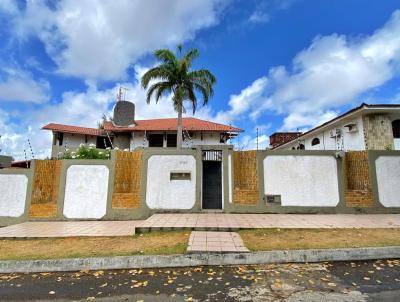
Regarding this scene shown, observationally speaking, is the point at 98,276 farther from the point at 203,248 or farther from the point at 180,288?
the point at 203,248

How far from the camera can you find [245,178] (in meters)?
10.6

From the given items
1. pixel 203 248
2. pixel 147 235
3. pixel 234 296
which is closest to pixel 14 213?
pixel 147 235

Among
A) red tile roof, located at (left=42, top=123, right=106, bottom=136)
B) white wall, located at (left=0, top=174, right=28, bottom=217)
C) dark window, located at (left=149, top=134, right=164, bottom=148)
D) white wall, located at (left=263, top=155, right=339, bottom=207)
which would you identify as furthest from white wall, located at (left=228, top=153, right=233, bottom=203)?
red tile roof, located at (left=42, top=123, right=106, bottom=136)

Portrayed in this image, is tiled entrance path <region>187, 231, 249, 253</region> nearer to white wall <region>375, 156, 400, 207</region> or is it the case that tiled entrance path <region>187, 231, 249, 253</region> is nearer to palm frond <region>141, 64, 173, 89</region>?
white wall <region>375, 156, 400, 207</region>

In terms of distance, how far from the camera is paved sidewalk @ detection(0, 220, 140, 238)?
768 cm

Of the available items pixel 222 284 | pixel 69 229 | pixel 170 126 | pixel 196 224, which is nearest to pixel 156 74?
pixel 170 126

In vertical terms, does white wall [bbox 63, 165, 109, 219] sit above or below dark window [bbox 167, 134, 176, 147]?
below

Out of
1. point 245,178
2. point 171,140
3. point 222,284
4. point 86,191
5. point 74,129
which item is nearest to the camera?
point 222,284

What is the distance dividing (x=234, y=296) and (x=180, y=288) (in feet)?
3.02

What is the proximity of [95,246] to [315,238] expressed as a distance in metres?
5.53

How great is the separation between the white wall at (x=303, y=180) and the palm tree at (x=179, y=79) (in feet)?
21.8

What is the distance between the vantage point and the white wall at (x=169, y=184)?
34.2 ft

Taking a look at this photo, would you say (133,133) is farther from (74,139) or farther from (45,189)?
(45,189)

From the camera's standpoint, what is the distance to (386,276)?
14.9ft
